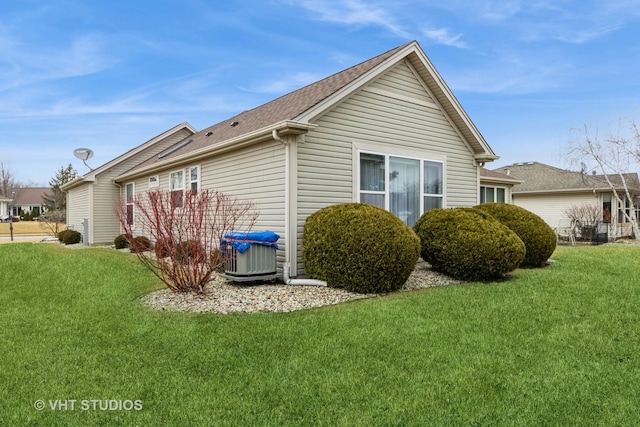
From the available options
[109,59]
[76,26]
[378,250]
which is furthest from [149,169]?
[378,250]

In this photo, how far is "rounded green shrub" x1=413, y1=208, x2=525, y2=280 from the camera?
8.07 metres

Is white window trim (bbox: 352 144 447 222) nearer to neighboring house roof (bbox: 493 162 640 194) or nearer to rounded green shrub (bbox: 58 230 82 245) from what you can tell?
neighboring house roof (bbox: 493 162 640 194)

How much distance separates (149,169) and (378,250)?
1040 centimetres

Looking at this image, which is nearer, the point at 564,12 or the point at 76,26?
the point at 76,26

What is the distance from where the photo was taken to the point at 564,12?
12.2m

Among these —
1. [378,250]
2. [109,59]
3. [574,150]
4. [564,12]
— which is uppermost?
[564,12]

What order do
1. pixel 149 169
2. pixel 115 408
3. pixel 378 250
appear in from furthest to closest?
pixel 149 169 → pixel 378 250 → pixel 115 408

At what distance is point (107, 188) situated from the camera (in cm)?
1850

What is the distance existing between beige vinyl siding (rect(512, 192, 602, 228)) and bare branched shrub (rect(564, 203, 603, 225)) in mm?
382

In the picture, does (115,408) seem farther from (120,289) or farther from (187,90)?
(187,90)

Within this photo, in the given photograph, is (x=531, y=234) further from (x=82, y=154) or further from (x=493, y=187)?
(x=82, y=154)

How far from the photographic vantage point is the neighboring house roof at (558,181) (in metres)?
24.7
